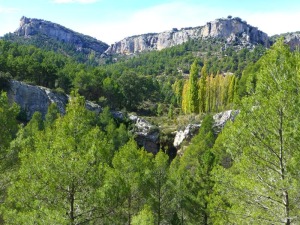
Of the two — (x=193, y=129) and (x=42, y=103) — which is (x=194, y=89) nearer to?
(x=193, y=129)

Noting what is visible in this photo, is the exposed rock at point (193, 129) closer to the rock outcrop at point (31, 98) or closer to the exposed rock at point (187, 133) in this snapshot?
the exposed rock at point (187, 133)

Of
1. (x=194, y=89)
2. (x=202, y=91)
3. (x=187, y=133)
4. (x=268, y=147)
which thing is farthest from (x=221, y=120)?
(x=268, y=147)

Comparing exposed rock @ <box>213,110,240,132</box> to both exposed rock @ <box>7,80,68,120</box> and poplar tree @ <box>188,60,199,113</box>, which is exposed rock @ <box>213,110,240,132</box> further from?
exposed rock @ <box>7,80,68,120</box>

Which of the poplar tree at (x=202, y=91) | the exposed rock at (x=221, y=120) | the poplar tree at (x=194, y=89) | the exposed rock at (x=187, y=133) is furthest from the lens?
the poplar tree at (x=202, y=91)

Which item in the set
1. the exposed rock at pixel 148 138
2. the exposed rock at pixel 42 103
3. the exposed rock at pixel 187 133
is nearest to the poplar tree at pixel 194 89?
the exposed rock at pixel 187 133

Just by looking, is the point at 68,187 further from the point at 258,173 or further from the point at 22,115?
the point at 22,115

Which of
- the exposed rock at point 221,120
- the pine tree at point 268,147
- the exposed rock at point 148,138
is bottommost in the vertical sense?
the exposed rock at point 148,138

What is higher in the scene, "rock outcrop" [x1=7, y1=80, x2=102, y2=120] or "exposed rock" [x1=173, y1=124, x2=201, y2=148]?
"rock outcrop" [x1=7, y1=80, x2=102, y2=120]

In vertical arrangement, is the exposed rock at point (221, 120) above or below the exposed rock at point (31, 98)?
below

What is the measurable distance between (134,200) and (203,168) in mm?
5635

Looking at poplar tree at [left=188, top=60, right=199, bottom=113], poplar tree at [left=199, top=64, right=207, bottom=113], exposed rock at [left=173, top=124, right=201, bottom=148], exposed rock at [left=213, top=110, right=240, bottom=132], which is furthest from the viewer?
poplar tree at [left=199, top=64, right=207, bottom=113]

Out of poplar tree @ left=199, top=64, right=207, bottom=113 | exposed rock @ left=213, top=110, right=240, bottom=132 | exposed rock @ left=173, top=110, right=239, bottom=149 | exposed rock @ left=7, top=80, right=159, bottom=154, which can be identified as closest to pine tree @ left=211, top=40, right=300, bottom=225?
exposed rock @ left=173, top=110, right=239, bottom=149

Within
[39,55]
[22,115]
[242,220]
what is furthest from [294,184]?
[39,55]

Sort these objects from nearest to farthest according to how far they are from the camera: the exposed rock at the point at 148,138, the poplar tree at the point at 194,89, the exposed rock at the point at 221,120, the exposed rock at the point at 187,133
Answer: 1. the exposed rock at the point at 221,120
2. the exposed rock at the point at 187,133
3. the exposed rock at the point at 148,138
4. the poplar tree at the point at 194,89
